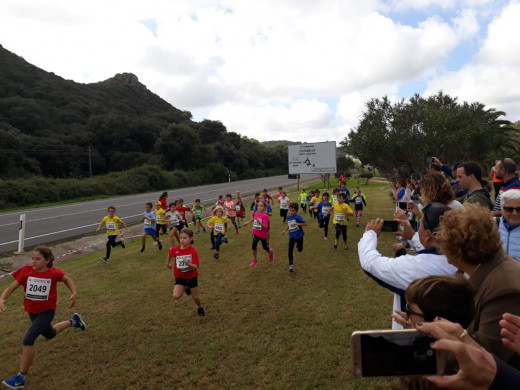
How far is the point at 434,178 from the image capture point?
10.8 feet

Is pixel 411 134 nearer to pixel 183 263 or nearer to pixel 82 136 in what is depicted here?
pixel 183 263

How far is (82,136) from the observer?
53.1 m

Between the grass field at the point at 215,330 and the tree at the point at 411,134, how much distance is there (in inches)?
368

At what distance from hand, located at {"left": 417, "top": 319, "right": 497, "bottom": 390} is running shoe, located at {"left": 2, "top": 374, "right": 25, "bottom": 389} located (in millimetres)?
5384

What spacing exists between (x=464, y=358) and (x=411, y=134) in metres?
16.9

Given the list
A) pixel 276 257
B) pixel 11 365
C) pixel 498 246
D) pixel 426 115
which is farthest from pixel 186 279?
pixel 426 115

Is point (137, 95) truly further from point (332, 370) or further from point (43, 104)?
point (332, 370)

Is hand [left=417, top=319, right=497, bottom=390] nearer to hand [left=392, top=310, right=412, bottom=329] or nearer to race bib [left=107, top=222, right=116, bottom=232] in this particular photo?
hand [left=392, top=310, right=412, bottom=329]

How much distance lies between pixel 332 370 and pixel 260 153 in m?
85.7

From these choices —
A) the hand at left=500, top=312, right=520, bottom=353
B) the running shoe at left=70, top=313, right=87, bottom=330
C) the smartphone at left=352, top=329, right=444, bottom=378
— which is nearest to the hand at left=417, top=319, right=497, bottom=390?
the smartphone at left=352, top=329, right=444, bottom=378

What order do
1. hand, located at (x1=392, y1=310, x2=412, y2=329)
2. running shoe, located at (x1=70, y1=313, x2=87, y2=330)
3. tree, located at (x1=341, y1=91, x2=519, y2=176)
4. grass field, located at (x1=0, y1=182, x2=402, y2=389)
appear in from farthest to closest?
tree, located at (x1=341, y1=91, x2=519, y2=176) < running shoe, located at (x1=70, y1=313, x2=87, y2=330) < grass field, located at (x1=0, y1=182, x2=402, y2=389) < hand, located at (x1=392, y1=310, x2=412, y2=329)

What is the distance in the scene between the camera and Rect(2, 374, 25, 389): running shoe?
14.5 ft

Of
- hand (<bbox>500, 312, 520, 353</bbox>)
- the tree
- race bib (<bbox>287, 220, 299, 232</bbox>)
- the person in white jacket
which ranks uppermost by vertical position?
the tree

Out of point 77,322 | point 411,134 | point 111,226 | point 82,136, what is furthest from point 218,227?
point 82,136
